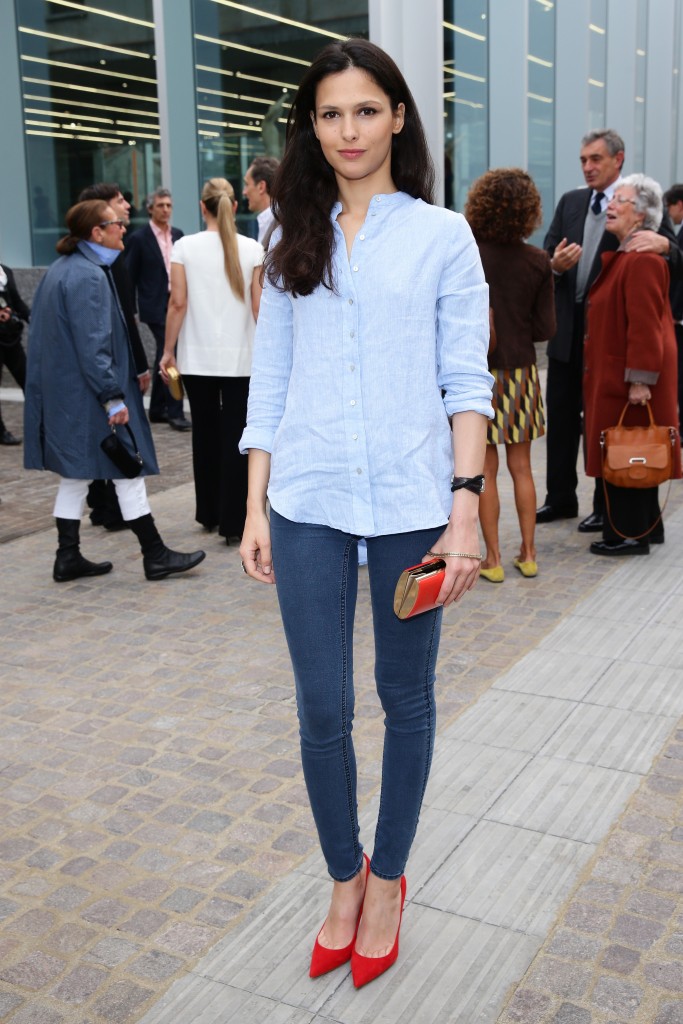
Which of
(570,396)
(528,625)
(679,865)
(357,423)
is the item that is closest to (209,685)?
(528,625)

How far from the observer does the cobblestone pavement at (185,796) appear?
9.18ft

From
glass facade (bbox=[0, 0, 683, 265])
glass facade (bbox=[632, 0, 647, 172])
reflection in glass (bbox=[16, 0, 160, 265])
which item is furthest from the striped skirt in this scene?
glass facade (bbox=[632, 0, 647, 172])

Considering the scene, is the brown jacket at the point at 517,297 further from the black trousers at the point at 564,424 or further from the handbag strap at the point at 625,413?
the black trousers at the point at 564,424

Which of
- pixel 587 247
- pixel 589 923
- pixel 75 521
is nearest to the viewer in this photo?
pixel 589 923

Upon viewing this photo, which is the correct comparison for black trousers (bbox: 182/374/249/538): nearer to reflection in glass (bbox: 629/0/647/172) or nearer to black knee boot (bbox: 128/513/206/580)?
black knee boot (bbox: 128/513/206/580)

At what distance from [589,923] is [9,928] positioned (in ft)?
4.86

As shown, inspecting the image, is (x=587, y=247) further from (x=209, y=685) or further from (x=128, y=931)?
(x=128, y=931)

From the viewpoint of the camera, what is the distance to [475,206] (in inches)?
226

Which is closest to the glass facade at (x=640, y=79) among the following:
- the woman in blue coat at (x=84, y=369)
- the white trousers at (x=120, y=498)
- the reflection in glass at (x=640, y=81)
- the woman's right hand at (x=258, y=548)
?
the reflection in glass at (x=640, y=81)

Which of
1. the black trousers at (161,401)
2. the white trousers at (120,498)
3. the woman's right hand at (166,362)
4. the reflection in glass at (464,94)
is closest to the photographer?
the white trousers at (120,498)

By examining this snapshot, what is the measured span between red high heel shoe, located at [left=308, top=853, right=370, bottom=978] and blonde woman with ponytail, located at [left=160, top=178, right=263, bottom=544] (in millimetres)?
4005

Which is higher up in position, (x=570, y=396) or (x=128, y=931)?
(x=570, y=396)

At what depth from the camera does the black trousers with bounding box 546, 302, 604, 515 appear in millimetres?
7094

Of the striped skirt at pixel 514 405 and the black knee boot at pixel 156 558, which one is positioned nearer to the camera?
the striped skirt at pixel 514 405
